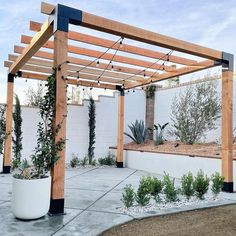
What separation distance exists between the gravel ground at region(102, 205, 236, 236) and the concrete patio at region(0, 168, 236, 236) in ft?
0.49

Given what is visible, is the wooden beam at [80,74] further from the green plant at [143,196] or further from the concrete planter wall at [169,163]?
the green plant at [143,196]

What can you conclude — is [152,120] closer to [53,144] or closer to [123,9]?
[123,9]

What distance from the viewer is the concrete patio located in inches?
135

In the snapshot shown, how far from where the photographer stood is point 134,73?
8430mm

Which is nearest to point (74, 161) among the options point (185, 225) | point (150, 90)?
point (150, 90)

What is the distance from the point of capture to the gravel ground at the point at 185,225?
11.4 feet

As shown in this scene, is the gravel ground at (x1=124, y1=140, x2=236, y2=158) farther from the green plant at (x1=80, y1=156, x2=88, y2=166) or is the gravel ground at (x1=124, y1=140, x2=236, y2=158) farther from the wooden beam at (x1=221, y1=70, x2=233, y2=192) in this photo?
the green plant at (x1=80, y1=156, x2=88, y2=166)

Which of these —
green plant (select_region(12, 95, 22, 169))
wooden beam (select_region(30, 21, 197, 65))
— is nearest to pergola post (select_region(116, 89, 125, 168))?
green plant (select_region(12, 95, 22, 169))

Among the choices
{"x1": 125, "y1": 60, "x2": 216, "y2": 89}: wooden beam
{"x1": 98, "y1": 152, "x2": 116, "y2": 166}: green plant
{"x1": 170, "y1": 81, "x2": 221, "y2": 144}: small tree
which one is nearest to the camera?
{"x1": 125, "y1": 60, "x2": 216, "y2": 89}: wooden beam

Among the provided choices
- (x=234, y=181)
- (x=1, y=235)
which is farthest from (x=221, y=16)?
(x=1, y=235)

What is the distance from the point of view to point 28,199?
3.71m

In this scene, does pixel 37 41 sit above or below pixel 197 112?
above

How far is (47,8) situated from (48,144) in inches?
79.4

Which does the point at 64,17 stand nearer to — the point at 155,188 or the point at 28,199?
the point at 28,199
